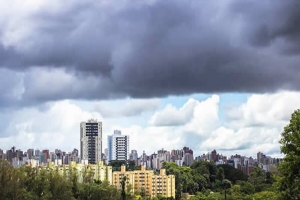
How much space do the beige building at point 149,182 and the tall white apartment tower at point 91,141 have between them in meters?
46.0

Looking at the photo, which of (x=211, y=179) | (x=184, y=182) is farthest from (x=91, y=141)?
(x=184, y=182)

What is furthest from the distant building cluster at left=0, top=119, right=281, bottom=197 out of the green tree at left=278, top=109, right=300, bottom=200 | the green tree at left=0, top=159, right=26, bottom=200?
the green tree at left=278, top=109, right=300, bottom=200

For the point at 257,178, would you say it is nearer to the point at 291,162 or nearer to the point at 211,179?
the point at 211,179

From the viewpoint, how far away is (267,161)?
116438mm

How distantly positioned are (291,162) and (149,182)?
45.1 m

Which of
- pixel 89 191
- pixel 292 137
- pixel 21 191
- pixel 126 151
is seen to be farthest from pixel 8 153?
pixel 292 137

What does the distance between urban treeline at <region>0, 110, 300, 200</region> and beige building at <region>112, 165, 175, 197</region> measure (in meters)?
1.39

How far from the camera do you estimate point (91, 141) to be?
111625 mm

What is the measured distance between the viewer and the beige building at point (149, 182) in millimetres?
58569

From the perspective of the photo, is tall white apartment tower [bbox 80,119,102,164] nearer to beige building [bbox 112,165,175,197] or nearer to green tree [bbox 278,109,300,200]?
beige building [bbox 112,165,175,197]

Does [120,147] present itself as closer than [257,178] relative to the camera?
No

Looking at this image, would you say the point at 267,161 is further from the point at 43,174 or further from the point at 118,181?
the point at 43,174

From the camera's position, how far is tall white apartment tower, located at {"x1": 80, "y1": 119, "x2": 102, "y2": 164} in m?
109

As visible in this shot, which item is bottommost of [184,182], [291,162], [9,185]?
[184,182]
